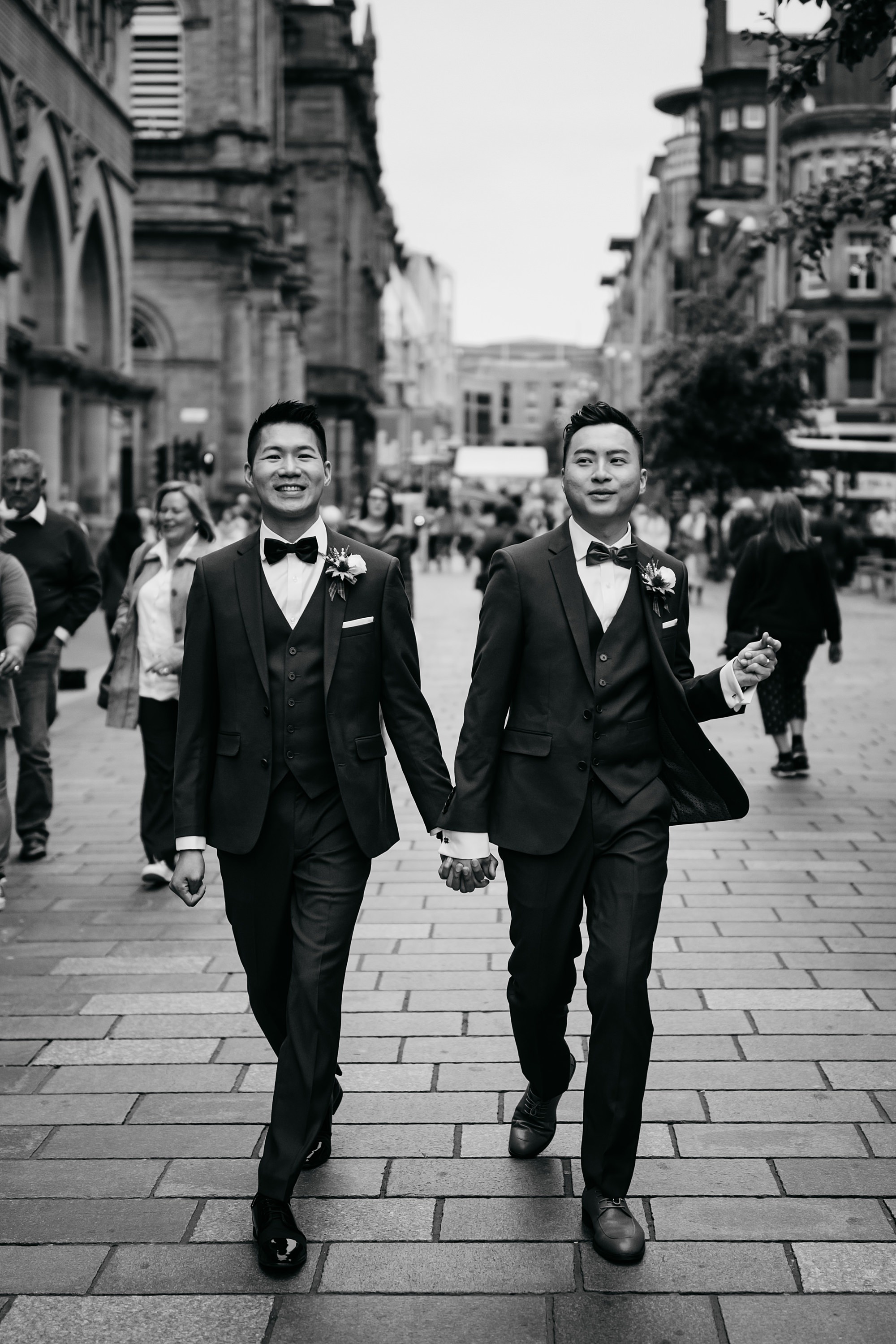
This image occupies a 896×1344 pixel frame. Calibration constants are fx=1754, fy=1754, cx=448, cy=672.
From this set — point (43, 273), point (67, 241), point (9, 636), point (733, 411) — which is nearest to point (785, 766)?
point (9, 636)

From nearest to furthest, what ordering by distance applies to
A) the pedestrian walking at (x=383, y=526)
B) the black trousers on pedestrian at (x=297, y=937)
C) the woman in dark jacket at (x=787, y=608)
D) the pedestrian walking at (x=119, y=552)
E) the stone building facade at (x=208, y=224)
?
the black trousers on pedestrian at (x=297, y=937), the woman in dark jacket at (x=787, y=608), the pedestrian walking at (x=383, y=526), the pedestrian walking at (x=119, y=552), the stone building facade at (x=208, y=224)

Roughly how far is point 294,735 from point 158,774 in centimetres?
402

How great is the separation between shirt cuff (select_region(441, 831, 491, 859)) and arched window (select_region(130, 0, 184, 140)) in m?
42.7

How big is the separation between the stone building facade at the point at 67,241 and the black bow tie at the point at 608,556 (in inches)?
633

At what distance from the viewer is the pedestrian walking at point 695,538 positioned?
37013 mm

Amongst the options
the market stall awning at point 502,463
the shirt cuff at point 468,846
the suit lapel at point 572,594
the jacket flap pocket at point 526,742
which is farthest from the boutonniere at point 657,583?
the market stall awning at point 502,463

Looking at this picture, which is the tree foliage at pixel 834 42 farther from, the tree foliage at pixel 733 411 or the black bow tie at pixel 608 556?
the tree foliage at pixel 733 411

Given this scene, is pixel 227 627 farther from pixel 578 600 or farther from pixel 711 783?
pixel 711 783

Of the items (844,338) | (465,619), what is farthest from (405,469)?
(465,619)

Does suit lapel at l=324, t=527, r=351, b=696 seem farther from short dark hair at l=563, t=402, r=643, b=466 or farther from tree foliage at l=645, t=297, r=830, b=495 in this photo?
tree foliage at l=645, t=297, r=830, b=495

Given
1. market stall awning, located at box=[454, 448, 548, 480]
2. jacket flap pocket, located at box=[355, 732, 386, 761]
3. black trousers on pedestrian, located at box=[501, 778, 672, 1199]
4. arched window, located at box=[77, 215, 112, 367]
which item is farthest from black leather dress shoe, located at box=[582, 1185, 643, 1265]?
market stall awning, located at box=[454, 448, 548, 480]

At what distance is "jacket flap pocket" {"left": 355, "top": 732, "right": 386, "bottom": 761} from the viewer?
428cm

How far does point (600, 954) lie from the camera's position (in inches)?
163

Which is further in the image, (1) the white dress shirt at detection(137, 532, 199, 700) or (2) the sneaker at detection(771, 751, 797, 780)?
(2) the sneaker at detection(771, 751, 797, 780)
